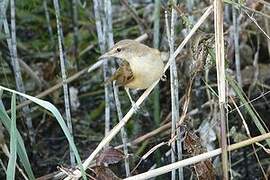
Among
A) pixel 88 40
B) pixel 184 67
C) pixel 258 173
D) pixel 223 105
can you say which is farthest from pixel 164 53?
pixel 223 105

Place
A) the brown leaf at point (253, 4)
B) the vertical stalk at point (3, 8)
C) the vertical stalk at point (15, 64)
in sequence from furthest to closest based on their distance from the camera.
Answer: the vertical stalk at point (15, 64), the vertical stalk at point (3, 8), the brown leaf at point (253, 4)

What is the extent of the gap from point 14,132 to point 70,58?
6.58 feet

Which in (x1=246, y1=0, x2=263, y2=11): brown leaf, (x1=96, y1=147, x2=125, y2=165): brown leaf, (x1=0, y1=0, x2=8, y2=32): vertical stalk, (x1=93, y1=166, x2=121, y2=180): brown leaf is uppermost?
(x1=0, y1=0, x2=8, y2=32): vertical stalk

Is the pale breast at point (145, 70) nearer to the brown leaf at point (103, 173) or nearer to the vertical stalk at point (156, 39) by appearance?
the brown leaf at point (103, 173)

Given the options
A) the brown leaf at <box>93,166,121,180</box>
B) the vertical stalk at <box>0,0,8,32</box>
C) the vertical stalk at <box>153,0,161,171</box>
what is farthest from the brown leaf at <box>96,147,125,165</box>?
the vertical stalk at <box>0,0,8,32</box>

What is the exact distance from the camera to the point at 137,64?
234cm

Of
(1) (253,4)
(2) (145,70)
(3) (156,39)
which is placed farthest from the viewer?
(3) (156,39)

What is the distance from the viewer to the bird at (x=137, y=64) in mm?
2293

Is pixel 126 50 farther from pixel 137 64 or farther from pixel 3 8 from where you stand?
pixel 3 8

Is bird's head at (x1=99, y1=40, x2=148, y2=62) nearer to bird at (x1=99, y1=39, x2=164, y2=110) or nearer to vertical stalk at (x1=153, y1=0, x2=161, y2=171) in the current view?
bird at (x1=99, y1=39, x2=164, y2=110)

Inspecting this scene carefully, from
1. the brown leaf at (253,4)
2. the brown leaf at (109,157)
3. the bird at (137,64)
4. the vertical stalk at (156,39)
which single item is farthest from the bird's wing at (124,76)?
the brown leaf at (253,4)

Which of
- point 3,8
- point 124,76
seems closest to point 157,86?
point 124,76

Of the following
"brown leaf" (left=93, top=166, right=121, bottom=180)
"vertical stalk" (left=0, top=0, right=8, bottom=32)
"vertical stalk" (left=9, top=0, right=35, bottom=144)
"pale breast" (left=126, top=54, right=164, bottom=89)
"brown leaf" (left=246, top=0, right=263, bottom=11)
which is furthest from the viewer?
"vertical stalk" (left=9, top=0, right=35, bottom=144)

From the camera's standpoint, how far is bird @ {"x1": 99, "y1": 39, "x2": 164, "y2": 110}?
90.3 inches
